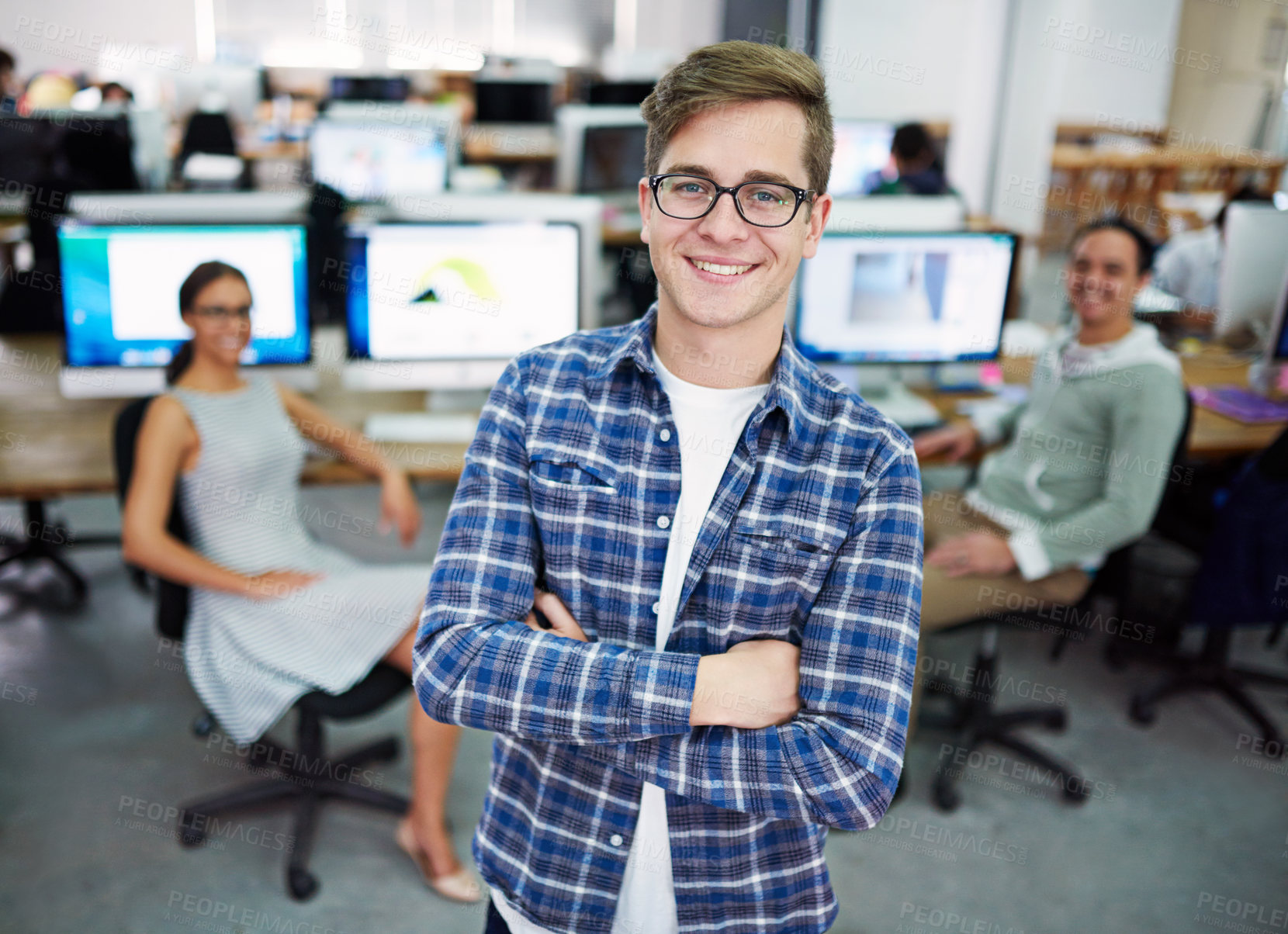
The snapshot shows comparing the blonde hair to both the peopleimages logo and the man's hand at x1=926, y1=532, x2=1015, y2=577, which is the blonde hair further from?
the peopleimages logo

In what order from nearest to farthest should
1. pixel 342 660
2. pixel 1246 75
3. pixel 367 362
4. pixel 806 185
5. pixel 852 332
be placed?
pixel 806 185 < pixel 342 660 < pixel 367 362 < pixel 852 332 < pixel 1246 75

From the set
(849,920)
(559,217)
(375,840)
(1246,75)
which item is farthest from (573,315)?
(1246,75)

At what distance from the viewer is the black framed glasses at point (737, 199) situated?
1123mm

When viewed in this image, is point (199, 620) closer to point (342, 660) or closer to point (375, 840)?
point (342, 660)

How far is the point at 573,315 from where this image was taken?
288cm

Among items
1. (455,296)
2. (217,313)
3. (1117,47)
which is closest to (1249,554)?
(455,296)

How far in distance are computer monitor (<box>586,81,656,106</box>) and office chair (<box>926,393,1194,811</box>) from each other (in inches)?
167

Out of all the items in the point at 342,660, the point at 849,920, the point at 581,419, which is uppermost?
the point at 581,419

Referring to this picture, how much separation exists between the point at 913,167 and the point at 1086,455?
3136mm

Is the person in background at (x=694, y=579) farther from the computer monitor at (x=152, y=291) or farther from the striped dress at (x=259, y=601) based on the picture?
the computer monitor at (x=152, y=291)

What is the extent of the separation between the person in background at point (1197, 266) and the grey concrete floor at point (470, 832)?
1.68 metres

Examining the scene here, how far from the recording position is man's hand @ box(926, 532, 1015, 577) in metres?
2.38

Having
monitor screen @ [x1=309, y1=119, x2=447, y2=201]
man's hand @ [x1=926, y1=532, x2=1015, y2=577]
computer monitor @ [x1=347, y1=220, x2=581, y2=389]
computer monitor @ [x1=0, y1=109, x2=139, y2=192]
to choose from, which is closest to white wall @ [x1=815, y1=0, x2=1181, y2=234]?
monitor screen @ [x1=309, y1=119, x2=447, y2=201]

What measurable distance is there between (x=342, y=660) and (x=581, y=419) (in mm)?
1156
